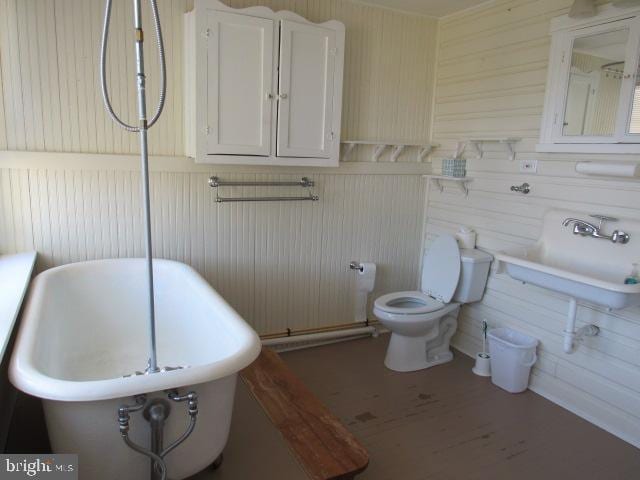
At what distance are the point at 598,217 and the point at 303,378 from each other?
1.90 metres

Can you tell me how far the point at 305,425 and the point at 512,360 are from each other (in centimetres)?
141

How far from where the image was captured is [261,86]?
282 cm

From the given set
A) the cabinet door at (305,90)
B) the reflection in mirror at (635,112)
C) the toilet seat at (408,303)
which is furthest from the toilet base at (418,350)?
the reflection in mirror at (635,112)

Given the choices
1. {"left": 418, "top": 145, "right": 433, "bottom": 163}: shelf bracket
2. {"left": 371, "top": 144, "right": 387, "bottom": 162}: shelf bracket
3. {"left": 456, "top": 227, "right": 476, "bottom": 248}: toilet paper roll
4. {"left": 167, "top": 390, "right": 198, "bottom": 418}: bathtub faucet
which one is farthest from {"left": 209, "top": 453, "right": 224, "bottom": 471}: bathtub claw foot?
{"left": 418, "top": 145, "right": 433, "bottom": 163}: shelf bracket

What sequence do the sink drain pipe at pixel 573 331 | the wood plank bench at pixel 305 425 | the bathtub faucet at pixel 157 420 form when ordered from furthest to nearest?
the sink drain pipe at pixel 573 331 → the wood plank bench at pixel 305 425 → the bathtub faucet at pixel 157 420

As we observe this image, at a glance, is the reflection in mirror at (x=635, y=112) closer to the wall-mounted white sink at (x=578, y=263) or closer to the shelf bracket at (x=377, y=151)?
the wall-mounted white sink at (x=578, y=263)

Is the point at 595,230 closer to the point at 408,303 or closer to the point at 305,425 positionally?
the point at 408,303

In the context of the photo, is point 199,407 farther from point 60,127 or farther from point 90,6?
point 90,6

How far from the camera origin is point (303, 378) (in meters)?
3.05

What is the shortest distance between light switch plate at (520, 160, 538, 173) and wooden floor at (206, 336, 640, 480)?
4.40 ft

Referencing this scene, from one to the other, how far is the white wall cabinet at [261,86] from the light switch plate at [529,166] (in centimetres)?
113

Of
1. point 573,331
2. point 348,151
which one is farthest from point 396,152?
point 573,331

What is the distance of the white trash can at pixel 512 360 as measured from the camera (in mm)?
2893

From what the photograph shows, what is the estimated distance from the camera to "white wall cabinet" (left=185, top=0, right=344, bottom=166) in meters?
2.66
